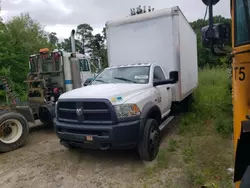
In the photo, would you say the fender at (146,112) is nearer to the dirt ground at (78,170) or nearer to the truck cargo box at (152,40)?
the dirt ground at (78,170)

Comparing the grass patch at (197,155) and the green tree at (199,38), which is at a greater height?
the green tree at (199,38)

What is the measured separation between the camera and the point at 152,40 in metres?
6.68

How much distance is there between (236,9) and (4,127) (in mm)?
5505

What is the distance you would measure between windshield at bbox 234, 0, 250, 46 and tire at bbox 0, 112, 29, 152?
5247 mm

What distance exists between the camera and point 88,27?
57.6m

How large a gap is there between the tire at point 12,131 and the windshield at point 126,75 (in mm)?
2127

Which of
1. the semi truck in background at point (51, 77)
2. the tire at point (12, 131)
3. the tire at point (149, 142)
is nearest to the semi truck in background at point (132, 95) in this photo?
the tire at point (149, 142)

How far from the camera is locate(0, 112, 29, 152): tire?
218 inches

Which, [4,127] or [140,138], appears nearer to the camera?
[140,138]

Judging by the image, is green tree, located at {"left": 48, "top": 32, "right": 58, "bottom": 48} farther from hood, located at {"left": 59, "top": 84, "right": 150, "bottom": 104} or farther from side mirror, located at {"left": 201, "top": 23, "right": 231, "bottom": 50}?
side mirror, located at {"left": 201, "top": 23, "right": 231, "bottom": 50}

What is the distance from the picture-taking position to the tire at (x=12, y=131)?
218 inches

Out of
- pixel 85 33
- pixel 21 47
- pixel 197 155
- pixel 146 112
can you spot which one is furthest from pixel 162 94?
pixel 85 33

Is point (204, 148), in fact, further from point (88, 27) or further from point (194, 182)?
point (88, 27)

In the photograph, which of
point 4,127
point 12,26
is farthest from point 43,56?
point 12,26
